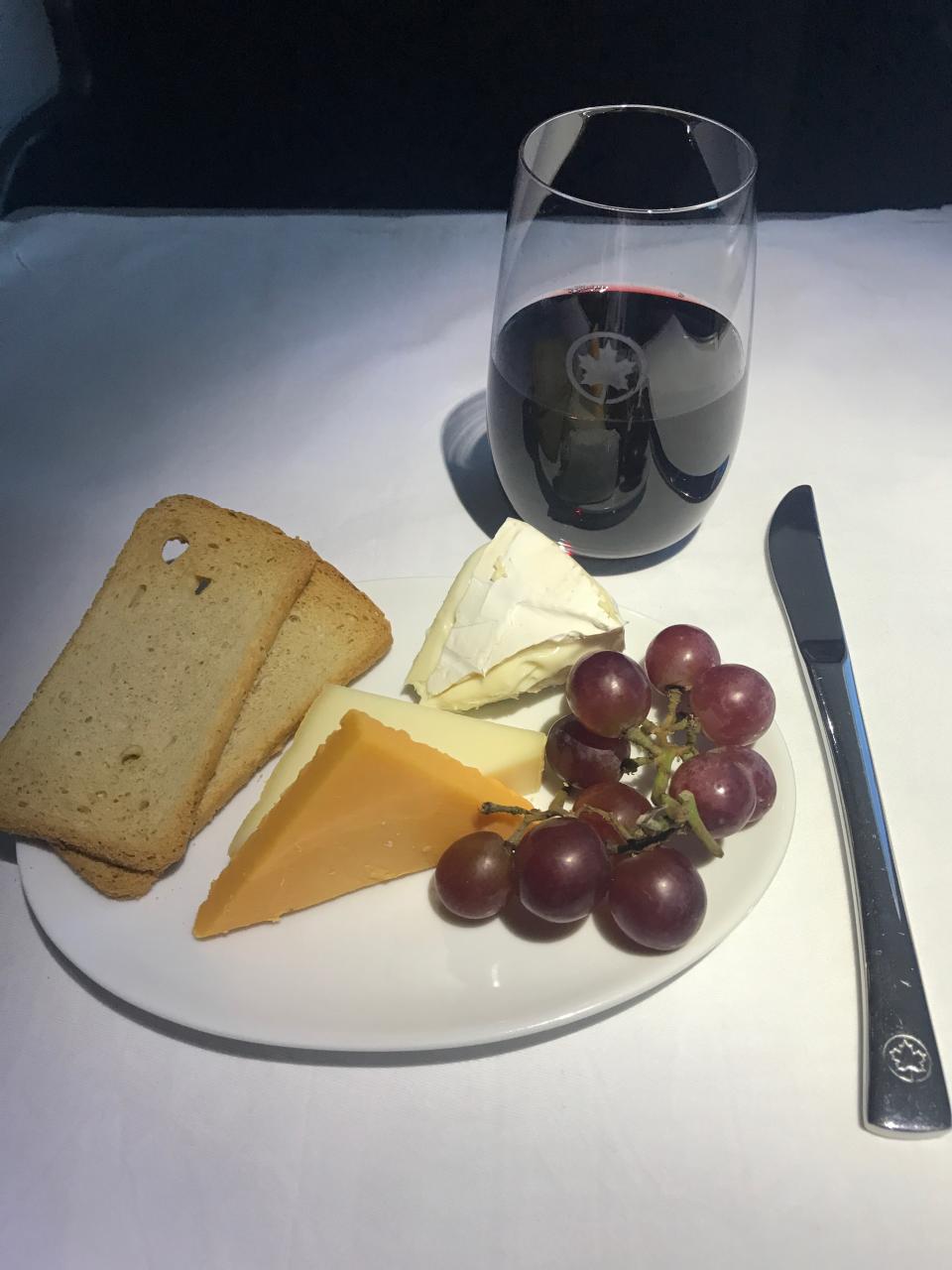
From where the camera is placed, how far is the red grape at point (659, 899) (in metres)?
0.62

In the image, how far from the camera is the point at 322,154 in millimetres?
1995

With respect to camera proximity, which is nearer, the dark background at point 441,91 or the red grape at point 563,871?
the red grape at point 563,871

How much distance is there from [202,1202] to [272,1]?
190 cm

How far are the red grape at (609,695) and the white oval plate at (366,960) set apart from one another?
0.37 feet

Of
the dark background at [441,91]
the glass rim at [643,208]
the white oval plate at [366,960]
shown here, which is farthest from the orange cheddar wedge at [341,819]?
the dark background at [441,91]

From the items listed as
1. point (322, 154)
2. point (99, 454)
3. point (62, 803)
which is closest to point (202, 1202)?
point (62, 803)

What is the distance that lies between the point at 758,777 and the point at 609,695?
113 mm

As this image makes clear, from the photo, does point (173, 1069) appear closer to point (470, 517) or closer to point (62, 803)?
point (62, 803)

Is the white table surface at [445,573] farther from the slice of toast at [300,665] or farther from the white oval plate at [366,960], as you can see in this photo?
the slice of toast at [300,665]

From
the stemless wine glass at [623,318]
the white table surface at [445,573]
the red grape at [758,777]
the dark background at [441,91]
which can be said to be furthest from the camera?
the dark background at [441,91]

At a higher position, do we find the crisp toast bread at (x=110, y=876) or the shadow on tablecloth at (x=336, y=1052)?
the crisp toast bread at (x=110, y=876)

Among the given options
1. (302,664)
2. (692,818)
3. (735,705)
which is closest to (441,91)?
(302,664)

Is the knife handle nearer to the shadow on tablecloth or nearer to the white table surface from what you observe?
the white table surface

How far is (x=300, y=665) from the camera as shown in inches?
33.2
